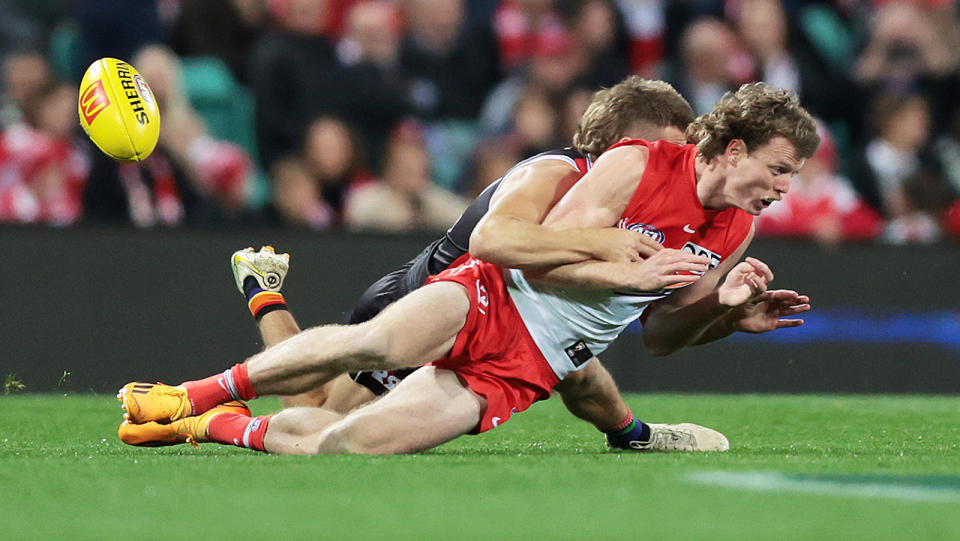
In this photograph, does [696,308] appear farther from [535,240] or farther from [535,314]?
[535,240]

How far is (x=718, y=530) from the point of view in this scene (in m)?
3.05

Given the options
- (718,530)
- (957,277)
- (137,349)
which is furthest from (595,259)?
(957,277)

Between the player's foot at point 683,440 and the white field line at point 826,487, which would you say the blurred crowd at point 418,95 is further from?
the white field line at point 826,487

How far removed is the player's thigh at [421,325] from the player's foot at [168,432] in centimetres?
71

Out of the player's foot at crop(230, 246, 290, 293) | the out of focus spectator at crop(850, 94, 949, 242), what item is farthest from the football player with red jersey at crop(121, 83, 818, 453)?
the out of focus spectator at crop(850, 94, 949, 242)

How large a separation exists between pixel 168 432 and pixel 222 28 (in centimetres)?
494

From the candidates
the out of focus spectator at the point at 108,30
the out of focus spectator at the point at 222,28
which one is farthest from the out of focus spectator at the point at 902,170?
the out of focus spectator at the point at 108,30

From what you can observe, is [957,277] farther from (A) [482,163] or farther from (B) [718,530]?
(B) [718,530]

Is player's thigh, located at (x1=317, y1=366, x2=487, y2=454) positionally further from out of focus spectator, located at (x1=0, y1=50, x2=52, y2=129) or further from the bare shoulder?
out of focus spectator, located at (x1=0, y1=50, x2=52, y2=129)

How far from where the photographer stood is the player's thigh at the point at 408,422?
15.4 feet

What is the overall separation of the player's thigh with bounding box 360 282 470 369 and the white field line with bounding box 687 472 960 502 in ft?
3.65

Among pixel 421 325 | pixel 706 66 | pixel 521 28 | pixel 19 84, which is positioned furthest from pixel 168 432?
pixel 706 66

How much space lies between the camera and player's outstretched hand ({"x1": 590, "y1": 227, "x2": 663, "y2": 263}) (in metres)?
4.79

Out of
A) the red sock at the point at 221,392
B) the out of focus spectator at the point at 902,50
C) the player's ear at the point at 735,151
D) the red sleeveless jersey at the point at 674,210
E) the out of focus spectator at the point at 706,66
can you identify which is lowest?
the red sock at the point at 221,392
